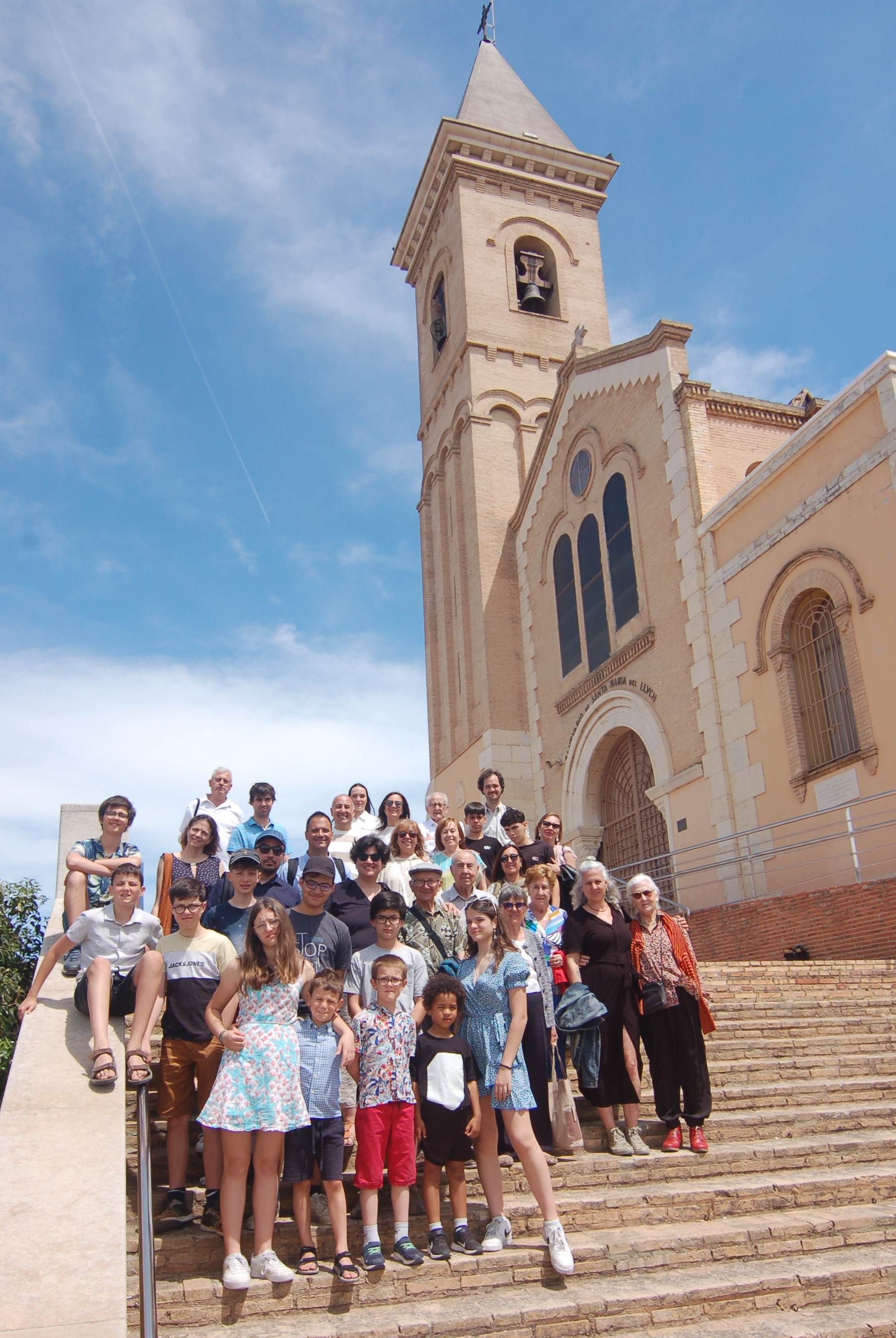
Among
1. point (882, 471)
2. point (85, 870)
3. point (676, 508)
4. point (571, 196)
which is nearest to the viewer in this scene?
point (85, 870)

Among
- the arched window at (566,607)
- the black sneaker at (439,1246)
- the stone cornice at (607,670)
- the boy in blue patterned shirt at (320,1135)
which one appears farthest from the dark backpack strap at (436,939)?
the arched window at (566,607)

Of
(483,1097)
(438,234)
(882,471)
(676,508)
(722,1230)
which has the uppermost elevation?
(438,234)

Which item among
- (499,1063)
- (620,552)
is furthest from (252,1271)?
(620,552)

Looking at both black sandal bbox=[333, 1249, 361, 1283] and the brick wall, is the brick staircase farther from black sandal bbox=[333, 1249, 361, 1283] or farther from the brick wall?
the brick wall

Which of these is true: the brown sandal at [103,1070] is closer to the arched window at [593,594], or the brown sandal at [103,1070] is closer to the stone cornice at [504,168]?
the arched window at [593,594]

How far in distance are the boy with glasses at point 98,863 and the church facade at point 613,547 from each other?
8.29m

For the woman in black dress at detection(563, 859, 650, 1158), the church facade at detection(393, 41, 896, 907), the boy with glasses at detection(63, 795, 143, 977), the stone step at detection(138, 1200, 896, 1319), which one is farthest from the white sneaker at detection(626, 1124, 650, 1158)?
the church facade at detection(393, 41, 896, 907)

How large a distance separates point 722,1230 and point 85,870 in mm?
3899

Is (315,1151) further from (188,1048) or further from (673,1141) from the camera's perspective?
(673,1141)

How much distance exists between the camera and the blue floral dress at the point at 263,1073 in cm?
453

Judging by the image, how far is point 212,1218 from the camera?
4.71m

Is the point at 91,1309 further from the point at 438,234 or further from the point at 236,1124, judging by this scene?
the point at 438,234

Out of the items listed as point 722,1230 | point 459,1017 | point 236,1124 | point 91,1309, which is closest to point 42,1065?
point 236,1124

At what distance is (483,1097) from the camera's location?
506 cm
